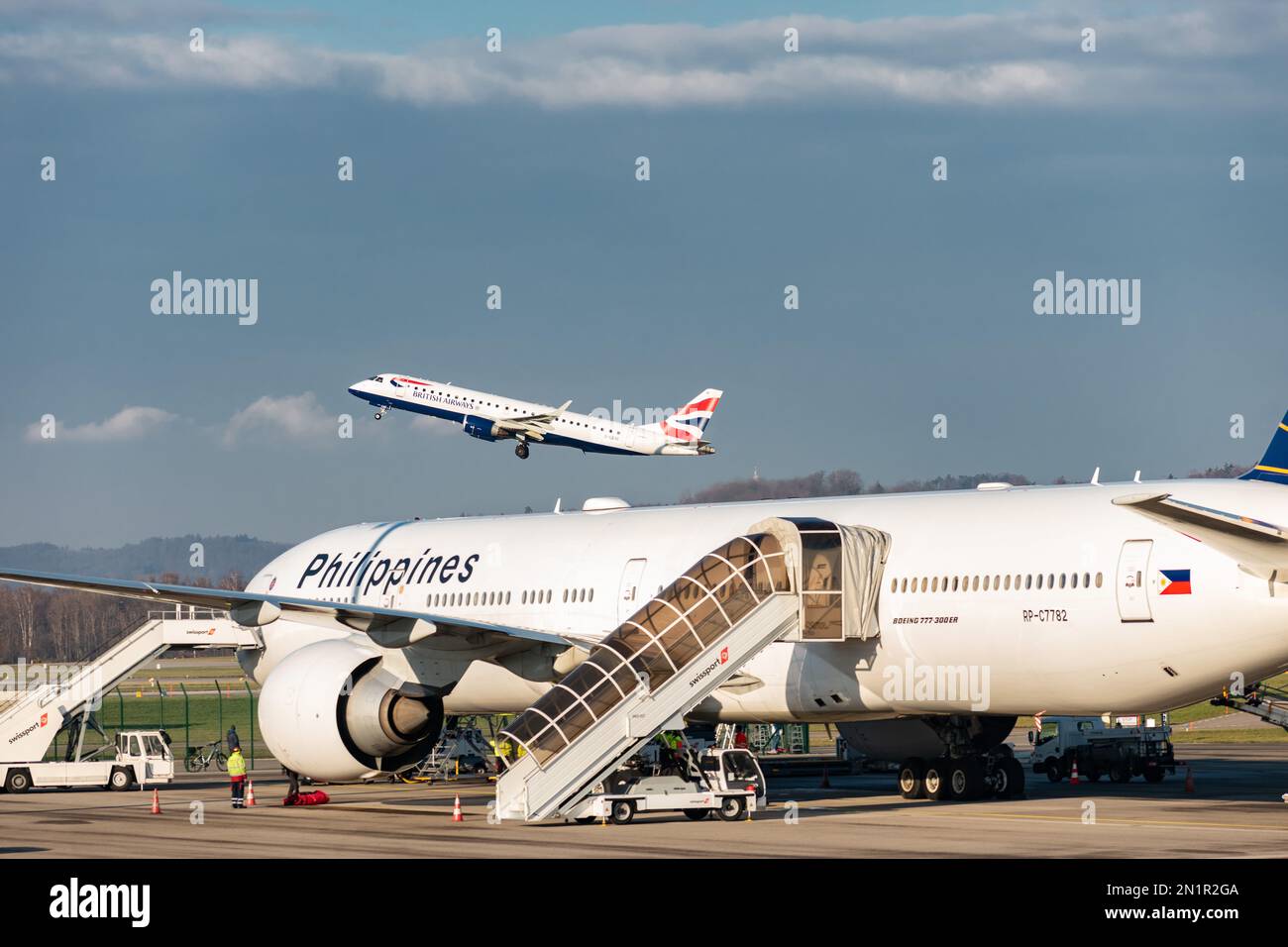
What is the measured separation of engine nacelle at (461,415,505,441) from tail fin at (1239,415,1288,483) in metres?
46.1

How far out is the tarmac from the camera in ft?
71.2

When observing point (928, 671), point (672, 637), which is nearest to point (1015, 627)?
point (928, 671)

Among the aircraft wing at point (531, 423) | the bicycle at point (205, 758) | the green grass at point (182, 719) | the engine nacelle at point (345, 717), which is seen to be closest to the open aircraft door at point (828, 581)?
the engine nacelle at point (345, 717)

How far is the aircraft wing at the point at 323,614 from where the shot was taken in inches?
1105

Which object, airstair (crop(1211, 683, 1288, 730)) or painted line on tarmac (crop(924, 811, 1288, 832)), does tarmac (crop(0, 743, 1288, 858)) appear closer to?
painted line on tarmac (crop(924, 811, 1288, 832))

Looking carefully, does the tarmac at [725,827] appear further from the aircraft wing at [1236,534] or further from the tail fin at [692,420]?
the tail fin at [692,420]

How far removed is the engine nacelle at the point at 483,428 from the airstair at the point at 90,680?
28879 mm

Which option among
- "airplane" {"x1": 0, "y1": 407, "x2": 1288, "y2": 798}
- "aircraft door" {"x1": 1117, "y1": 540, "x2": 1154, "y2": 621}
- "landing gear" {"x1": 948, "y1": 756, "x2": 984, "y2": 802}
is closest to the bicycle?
"airplane" {"x1": 0, "y1": 407, "x2": 1288, "y2": 798}

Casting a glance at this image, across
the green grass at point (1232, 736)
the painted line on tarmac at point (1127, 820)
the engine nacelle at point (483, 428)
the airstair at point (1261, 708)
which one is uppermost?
the engine nacelle at point (483, 428)

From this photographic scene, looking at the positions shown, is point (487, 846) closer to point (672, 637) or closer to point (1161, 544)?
point (672, 637)

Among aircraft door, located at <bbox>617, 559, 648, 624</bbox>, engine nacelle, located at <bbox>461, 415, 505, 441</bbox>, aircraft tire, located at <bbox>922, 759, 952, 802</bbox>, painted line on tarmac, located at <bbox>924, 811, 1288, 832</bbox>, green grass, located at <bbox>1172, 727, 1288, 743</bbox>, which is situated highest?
engine nacelle, located at <bbox>461, 415, 505, 441</bbox>

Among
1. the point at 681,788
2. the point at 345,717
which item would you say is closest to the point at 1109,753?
the point at 681,788

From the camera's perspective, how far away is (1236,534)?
23.0m

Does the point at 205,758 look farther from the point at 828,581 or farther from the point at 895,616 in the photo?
the point at 895,616
